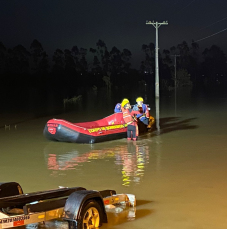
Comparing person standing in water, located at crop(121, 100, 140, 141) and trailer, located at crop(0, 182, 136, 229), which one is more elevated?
person standing in water, located at crop(121, 100, 140, 141)

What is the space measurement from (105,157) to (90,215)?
6.19 meters

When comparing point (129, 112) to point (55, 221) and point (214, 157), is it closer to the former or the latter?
point (214, 157)

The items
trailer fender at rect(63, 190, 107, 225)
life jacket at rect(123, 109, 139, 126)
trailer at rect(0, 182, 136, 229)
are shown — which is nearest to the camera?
trailer at rect(0, 182, 136, 229)

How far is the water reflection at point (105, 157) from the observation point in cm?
1032

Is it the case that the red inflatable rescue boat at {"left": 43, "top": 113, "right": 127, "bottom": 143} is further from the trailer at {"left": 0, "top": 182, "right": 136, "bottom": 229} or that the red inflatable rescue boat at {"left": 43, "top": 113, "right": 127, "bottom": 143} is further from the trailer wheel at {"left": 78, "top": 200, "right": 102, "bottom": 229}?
the trailer wheel at {"left": 78, "top": 200, "right": 102, "bottom": 229}

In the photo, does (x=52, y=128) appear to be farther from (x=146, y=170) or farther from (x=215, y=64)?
(x=215, y=64)

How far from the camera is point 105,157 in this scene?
12328mm

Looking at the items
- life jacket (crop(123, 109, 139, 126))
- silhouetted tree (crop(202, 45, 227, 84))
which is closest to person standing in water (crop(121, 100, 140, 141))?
life jacket (crop(123, 109, 139, 126))

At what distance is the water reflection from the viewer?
10.3 meters

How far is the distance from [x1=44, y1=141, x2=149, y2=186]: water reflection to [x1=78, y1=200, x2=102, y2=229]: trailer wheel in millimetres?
2834

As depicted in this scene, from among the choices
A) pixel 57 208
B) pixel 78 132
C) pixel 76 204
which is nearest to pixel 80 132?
pixel 78 132

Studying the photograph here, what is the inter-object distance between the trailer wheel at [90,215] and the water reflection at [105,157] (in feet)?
9.30

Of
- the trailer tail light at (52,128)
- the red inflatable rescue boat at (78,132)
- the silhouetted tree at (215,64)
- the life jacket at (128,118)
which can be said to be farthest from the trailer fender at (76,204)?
the silhouetted tree at (215,64)

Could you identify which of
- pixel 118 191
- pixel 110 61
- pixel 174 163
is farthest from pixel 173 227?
pixel 110 61
